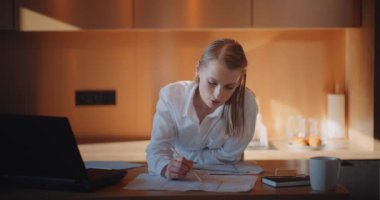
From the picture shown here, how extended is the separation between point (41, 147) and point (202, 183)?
0.45m

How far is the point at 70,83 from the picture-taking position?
3.55 metres

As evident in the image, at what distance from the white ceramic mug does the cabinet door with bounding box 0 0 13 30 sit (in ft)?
6.60

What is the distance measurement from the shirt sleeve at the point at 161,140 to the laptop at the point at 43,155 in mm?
195

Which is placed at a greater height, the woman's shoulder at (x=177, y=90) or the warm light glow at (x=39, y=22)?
the warm light glow at (x=39, y=22)

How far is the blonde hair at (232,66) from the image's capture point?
6.39ft

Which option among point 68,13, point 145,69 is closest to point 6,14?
point 68,13

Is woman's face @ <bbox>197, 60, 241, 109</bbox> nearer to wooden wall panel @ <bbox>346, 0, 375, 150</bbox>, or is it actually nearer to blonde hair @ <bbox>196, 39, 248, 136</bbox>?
blonde hair @ <bbox>196, 39, 248, 136</bbox>

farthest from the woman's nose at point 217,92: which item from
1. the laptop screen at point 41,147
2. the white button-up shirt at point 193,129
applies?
the laptop screen at point 41,147

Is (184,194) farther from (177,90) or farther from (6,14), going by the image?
(6,14)

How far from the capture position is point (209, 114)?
211 cm

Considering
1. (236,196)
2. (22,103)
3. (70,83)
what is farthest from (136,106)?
(236,196)

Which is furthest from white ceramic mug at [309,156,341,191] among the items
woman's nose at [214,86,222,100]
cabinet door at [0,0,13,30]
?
cabinet door at [0,0,13,30]

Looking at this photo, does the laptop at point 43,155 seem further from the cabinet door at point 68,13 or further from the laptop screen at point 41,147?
the cabinet door at point 68,13

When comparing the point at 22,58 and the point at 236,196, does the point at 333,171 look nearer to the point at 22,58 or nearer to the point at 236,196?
the point at 236,196
